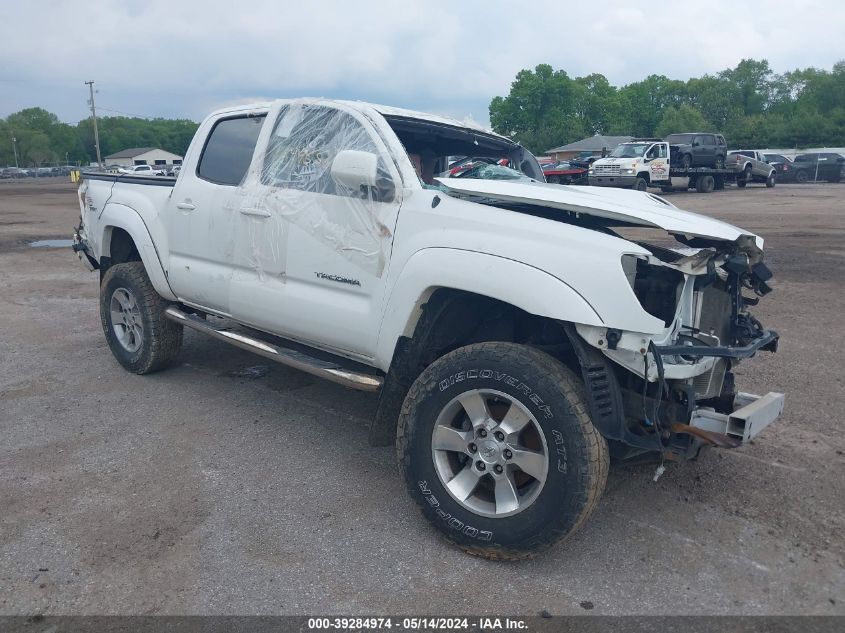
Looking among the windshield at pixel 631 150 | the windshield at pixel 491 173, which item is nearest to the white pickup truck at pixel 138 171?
the windshield at pixel 491 173

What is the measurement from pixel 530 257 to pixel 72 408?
3646mm

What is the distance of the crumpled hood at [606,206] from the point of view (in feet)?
10.3

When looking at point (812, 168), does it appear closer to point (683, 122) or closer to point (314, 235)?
point (314, 235)

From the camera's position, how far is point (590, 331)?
2967 mm

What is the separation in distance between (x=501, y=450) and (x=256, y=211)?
2.15m

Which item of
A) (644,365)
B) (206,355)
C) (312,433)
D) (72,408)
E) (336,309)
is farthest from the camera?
(206,355)

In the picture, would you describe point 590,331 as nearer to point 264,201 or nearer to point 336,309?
point 336,309

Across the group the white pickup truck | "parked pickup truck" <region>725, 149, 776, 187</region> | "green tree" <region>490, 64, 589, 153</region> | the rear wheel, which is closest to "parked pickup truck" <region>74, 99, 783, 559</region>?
the white pickup truck

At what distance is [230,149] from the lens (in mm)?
4805

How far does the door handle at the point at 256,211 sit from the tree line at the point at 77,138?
115m

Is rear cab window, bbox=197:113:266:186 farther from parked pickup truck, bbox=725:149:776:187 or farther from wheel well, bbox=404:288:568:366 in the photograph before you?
parked pickup truck, bbox=725:149:776:187

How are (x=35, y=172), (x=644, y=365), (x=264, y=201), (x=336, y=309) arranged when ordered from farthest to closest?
(x=35, y=172) < (x=264, y=201) < (x=336, y=309) < (x=644, y=365)

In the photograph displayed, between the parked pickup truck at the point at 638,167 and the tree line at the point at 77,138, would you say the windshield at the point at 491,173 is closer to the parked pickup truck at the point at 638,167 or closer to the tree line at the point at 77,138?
the parked pickup truck at the point at 638,167

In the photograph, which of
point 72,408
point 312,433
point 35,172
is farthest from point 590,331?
point 35,172
